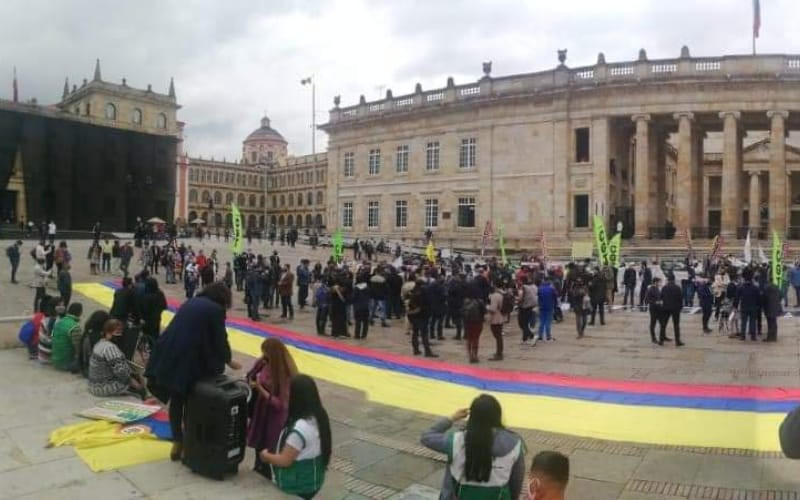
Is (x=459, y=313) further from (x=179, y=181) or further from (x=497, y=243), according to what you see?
(x=179, y=181)

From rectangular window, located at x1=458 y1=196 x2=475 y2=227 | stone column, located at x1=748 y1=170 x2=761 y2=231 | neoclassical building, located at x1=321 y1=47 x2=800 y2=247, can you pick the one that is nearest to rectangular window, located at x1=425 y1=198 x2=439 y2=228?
neoclassical building, located at x1=321 y1=47 x2=800 y2=247

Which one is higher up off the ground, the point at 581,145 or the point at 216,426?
the point at 581,145

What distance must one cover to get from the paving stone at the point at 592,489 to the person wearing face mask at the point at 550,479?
247cm

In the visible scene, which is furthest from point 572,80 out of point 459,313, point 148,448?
point 148,448

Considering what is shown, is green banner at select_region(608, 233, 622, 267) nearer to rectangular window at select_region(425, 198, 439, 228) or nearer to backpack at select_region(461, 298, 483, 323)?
backpack at select_region(461, 298, 483, 323)

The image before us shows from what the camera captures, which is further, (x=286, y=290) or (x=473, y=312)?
(x=286, y=290)

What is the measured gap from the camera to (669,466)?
20.6 feet

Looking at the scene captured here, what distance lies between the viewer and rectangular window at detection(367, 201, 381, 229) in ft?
169

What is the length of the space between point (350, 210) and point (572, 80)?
21.6 m

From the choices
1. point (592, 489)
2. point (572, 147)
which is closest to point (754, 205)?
point (572, 147)

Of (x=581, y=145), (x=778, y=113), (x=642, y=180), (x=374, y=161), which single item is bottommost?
(x=642, y=180)

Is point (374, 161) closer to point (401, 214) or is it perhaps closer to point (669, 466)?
point (401, 214)

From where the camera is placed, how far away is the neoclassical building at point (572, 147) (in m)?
38.2

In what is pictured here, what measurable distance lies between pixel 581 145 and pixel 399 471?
39.0m
